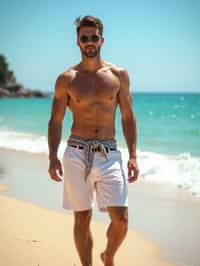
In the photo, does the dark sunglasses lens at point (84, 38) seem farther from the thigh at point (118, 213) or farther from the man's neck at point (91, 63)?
the thigh at point (118, 213)

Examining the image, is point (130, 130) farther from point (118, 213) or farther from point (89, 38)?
point (89, 38)

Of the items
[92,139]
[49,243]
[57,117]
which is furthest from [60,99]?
[49,243]

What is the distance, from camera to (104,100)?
9.86ft

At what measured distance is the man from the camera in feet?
9.57

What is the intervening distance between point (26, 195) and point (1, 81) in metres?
61.6

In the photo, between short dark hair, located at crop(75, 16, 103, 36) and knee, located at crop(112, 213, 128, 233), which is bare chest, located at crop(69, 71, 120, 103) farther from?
knee, located at crop(112, 213, 128, 233)

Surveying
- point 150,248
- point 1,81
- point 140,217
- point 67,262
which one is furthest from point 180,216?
point 1,81

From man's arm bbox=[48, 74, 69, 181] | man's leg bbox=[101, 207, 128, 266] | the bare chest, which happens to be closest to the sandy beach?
man's leg bbox=[101, 207, 128, 266]

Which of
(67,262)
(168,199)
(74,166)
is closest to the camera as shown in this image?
(74,166)

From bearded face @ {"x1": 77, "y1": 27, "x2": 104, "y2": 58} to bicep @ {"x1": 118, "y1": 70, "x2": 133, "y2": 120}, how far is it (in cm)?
27

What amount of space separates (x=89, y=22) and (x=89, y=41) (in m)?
0.14

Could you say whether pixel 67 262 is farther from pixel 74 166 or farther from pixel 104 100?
pixel 104 100

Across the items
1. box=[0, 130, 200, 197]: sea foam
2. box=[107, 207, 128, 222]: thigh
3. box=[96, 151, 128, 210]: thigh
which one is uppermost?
box=[96, 151, 128, 210]: thigh

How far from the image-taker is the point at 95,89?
3.00 meters
